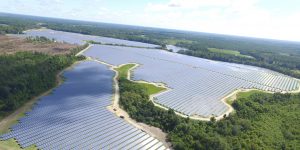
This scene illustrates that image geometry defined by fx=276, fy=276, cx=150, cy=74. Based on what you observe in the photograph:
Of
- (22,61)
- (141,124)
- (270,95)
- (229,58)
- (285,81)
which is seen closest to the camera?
(141,124)

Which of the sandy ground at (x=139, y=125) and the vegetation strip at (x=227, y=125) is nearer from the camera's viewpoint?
the vegetation strip at (x=227, y=125)

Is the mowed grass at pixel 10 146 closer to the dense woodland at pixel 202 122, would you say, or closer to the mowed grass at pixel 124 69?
the dense woodland at pixel 202 122

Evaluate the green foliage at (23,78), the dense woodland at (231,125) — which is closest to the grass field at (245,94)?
the dense woodland at (231,125)

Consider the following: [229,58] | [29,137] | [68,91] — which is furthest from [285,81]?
[29,137]

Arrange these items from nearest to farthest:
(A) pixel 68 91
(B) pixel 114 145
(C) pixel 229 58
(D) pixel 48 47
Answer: (B) pixel 114 145
(A) pixel 68 91
(D) pixel 48 47
(C) pixel 229 58

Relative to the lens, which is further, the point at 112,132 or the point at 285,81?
the point at 285,81

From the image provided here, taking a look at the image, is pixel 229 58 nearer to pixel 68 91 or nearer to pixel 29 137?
pixel 68 91

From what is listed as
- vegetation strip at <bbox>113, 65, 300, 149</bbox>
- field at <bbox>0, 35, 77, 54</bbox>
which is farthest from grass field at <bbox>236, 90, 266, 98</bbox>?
field at <bbox>0, 35, 77, 54</bbox>
